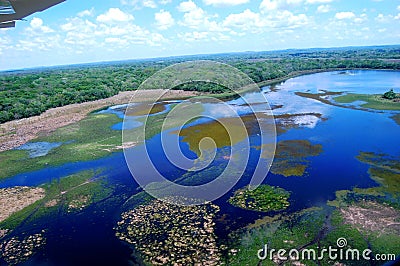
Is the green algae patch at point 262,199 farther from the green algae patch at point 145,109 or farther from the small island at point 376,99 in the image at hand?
the small island at point 376,99

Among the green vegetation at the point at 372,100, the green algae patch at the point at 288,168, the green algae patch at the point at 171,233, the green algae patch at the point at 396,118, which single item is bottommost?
the green algae patch at the point at 171,233

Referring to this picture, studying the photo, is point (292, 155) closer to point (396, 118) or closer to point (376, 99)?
point (396, 118)

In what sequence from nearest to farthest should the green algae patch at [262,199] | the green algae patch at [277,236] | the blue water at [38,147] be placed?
the green algae patch at [277,236], the green algae patch at [262,199], the blue water at [38,147]

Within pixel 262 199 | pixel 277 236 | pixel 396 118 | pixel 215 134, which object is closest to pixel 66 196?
pixel 262 199

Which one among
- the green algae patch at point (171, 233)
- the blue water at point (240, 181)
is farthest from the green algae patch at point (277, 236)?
the green algae patch at point (171, 233)

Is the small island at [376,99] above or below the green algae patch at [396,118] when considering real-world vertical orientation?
above

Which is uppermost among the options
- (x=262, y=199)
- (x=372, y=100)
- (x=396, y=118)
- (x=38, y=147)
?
(x=372, y=100)

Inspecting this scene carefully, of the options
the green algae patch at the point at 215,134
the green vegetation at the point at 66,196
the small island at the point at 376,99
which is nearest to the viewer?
the green vegetation at the point at 66,196
